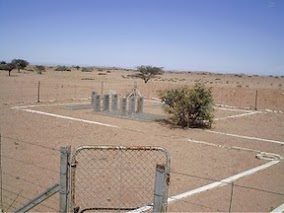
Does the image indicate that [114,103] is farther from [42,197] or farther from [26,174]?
[42,197]

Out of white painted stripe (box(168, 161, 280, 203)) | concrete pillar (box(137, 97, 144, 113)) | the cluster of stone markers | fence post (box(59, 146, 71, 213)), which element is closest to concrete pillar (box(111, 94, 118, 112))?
the cluster of stone markers

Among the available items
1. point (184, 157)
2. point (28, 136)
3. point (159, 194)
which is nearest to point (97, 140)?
point (28, 136)

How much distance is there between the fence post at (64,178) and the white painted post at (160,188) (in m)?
1.04

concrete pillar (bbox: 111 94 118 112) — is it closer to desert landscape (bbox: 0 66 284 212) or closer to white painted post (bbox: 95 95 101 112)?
white painted post (bbox: 95 95 101 112)

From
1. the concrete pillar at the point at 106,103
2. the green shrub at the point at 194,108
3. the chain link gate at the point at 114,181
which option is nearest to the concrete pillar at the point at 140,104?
the concrete pillar at the point at 106,103

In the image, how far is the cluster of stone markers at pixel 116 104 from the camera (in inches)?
936

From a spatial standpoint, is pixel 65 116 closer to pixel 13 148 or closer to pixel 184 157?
pixel 13 148

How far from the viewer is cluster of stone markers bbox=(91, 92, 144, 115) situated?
78.0ft

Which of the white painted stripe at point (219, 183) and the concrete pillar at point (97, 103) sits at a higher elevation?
the concrete pillar at point (97, 103)

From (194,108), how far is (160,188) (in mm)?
16826

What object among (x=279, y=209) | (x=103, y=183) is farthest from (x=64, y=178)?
(x=279, y=209)

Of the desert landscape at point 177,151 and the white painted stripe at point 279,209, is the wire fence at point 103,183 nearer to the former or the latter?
the desert landscape at point 177,151

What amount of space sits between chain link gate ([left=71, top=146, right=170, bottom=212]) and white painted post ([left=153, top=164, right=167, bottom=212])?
2.49m

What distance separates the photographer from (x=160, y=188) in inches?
168
